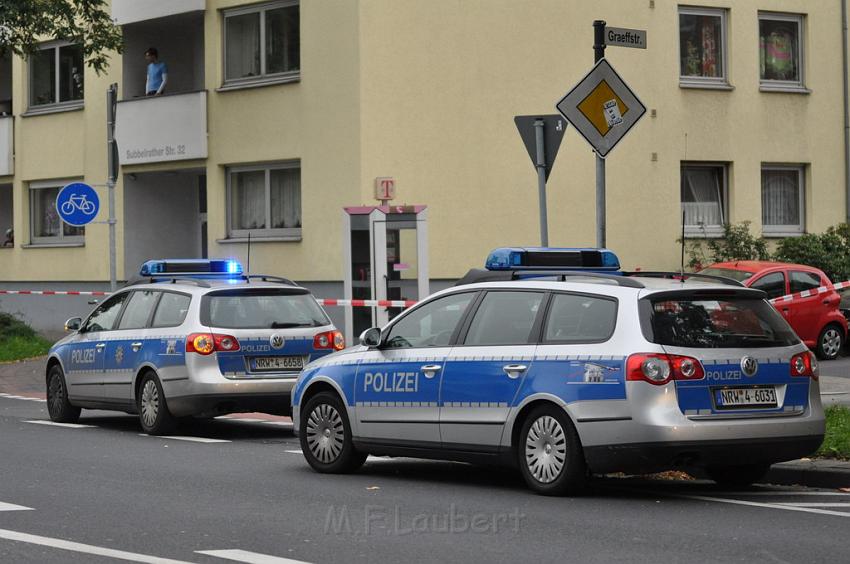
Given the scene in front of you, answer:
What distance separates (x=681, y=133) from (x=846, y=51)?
13.6 ft

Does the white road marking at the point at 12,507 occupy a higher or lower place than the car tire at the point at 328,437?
lower

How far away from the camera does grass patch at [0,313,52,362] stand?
85.9 ft

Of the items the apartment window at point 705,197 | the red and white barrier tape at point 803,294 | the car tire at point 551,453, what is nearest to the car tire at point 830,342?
the red and white barrier tape at point 803,294

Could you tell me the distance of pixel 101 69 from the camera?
2705 centimetres

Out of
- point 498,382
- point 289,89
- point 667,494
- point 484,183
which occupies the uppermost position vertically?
point 289,89

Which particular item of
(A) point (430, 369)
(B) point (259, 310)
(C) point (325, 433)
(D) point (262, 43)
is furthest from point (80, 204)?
(A) point (430, 369)

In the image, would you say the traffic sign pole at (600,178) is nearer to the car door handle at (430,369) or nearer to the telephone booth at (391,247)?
the car door handle at (430,369)

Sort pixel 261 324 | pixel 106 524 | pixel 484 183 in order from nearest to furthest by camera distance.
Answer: pixel 106 524
pixel 261 324
pixel 484 183

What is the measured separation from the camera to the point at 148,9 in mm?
29031

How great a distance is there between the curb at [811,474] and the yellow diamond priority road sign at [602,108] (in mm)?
3402

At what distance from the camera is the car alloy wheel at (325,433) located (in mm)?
11672

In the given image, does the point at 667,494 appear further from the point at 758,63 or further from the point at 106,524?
the point at 758,63

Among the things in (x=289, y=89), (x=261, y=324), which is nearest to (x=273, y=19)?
(x=289, y=89)

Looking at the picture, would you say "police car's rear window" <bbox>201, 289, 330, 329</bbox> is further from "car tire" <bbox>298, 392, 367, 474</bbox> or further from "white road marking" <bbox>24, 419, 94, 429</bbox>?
"car tire" <bbox>298, 392, 367, 474</bbox>
